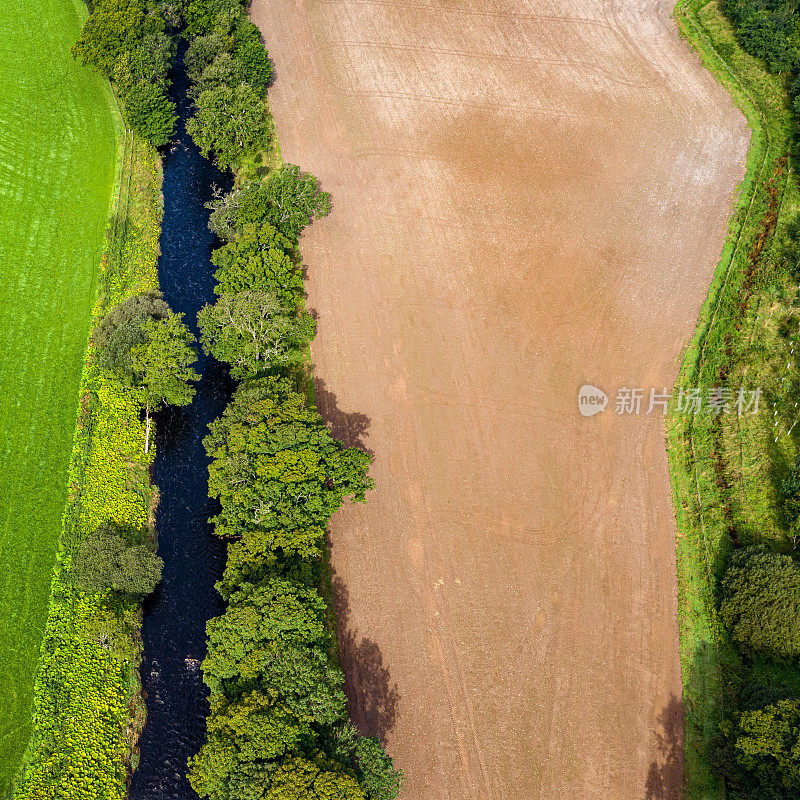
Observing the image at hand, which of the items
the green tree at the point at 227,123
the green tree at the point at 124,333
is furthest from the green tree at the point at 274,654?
the green tree at the point at 227,123

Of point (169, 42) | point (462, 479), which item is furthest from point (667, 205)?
point (169, 42)

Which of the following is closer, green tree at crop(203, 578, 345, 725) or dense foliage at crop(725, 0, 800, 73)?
green tree at crop(203, 578, 345, 725)

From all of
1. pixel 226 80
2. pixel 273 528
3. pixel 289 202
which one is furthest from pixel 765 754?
pixel 226 80

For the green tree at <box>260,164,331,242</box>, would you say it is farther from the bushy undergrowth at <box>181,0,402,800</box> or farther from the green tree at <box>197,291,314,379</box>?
the green tree at <box>197,291,314,379</box>

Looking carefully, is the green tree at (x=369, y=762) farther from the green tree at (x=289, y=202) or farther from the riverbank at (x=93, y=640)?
the green tree at (x=289, y=202)

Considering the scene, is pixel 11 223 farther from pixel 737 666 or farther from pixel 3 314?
pixel 737 666

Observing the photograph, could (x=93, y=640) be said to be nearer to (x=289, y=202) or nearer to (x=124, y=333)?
(x=124, y=333)

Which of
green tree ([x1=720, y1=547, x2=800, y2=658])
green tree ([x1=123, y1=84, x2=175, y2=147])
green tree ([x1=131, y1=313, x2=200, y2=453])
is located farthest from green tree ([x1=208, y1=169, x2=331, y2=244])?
green tree ([x1=720, y1=547, x2=800, y2=658])
